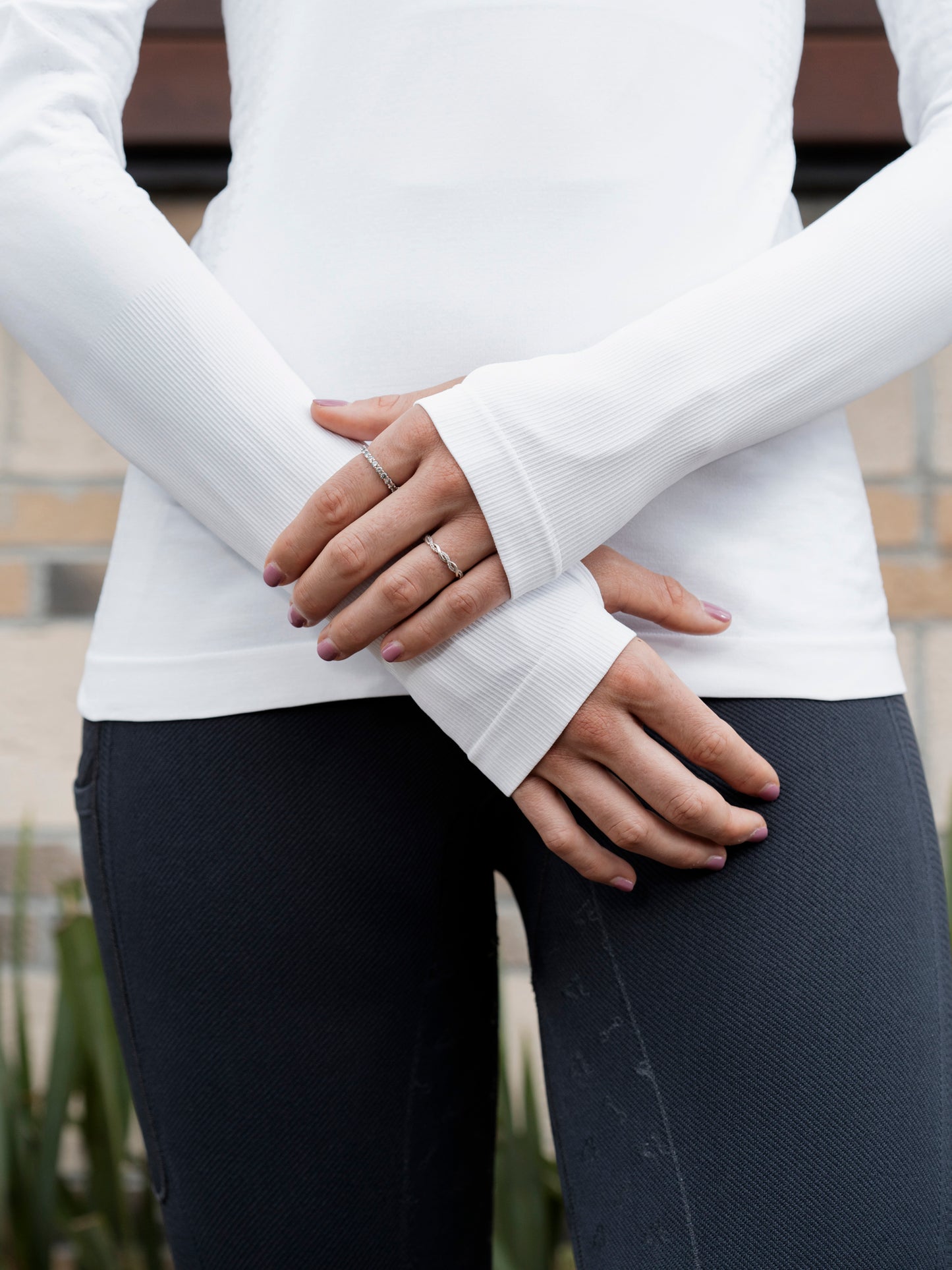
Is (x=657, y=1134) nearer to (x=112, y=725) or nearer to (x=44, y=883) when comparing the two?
(x=112, y=725)

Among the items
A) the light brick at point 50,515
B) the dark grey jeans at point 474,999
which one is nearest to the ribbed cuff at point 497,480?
the dark grey jeans at point 474,999

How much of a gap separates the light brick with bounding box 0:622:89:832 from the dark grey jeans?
1016mm

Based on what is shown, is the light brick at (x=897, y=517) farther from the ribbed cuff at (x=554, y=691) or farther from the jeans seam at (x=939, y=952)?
the ribbed cuff at (x=554, y=691)

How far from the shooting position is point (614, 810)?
417 mm

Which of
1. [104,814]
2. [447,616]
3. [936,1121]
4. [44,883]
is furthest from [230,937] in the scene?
[44,883]

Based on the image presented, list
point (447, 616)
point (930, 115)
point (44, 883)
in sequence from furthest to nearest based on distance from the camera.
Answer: point (44, 883)
point (930, 115)
point (447, 616)

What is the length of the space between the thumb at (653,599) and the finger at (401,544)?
6cm

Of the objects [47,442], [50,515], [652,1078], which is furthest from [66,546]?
[652,1078]

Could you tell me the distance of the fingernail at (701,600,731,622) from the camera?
433 mm

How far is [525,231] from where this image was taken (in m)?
0.46

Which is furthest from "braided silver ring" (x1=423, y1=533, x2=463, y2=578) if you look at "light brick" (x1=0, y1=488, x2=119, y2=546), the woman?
"light brick" (x1=0, y1=488, x2=119, y2=546)

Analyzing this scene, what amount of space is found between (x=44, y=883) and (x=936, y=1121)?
1.30 meters

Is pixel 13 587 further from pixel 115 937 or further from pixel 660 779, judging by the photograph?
pixel 660 779

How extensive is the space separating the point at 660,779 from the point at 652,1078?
127 millimetres
